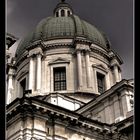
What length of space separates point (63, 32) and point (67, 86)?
732 cm

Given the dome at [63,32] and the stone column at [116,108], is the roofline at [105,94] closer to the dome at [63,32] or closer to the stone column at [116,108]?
the stone column at [116,108]

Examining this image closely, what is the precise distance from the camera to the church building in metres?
22.5

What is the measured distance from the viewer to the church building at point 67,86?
22.5 m

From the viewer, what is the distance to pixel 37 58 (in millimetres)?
36250

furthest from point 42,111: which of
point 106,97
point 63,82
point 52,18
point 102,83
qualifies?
point 52,18

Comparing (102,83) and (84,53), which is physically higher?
(84,53)

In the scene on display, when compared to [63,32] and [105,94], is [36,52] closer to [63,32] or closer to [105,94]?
[63,32]

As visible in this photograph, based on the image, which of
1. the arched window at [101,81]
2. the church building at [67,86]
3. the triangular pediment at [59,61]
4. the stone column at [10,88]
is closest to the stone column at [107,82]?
the church building at [67,86]

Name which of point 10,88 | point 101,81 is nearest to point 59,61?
point 101,81

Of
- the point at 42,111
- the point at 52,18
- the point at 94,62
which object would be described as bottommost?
the point at 42,111

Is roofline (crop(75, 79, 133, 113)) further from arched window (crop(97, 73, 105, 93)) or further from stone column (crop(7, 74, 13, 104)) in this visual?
stone column (crop(7, 74, 13, 104))
